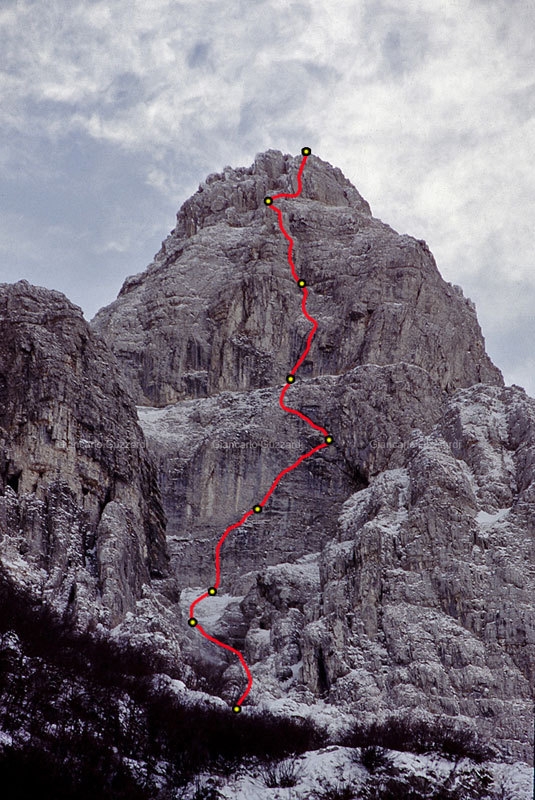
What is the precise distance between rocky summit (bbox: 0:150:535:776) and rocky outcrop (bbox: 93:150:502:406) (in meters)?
0.28

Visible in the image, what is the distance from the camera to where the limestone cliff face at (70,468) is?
69.2 metres

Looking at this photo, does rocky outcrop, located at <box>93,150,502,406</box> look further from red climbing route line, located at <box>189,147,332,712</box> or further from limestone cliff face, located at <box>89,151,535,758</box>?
red climbing route line, located at <box>189,147,332,712</box>

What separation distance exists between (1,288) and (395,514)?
3282 cm

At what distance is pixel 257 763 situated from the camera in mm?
→ 52719

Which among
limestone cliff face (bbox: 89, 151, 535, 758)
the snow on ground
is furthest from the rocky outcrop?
the snow on ground

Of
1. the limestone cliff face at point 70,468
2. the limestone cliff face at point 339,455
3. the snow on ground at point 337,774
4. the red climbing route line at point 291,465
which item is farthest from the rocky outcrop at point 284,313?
the snow on ground at point 337,774

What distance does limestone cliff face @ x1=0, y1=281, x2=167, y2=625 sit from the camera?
6925 cm

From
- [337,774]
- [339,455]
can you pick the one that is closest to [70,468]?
[337,774]

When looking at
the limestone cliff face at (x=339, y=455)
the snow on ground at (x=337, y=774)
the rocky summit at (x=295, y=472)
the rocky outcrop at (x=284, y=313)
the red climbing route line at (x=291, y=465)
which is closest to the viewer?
the snow on ground at (x=337, y=774)

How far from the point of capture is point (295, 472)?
111m

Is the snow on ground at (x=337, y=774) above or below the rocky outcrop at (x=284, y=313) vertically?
below

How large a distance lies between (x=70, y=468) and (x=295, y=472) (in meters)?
39.3

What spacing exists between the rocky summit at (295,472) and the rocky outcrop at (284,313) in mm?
283

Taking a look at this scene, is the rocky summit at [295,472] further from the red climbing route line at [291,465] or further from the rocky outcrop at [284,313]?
the red climbing route line at [291,465]
